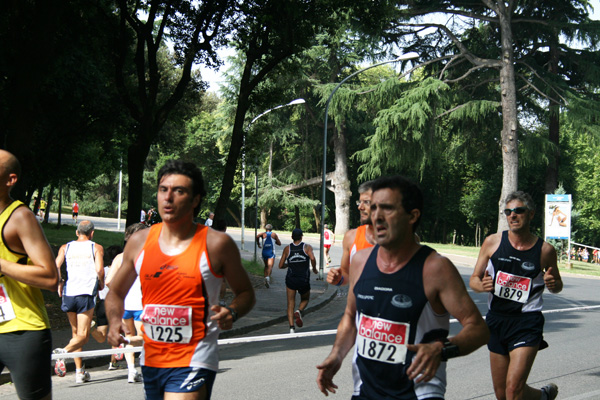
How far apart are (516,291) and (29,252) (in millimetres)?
3700

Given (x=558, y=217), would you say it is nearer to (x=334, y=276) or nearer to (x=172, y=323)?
(x=334, y=276)

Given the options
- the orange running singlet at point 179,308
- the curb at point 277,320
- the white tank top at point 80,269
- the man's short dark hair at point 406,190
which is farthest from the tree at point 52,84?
the man's short dark hair at point 406,190

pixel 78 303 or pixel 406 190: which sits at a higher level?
pixel 406 190

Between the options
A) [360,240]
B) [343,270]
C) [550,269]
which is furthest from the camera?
[360,240]

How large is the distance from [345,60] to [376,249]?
146ft

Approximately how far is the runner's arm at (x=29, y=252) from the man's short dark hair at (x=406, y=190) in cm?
188

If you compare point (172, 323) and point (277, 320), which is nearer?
point (172, 323)

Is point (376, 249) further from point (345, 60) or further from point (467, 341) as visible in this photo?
point (345, 60)

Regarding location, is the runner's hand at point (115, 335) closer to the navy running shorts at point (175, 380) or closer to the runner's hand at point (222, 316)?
the navy running shorts at point (175, 380)

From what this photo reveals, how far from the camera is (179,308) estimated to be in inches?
151

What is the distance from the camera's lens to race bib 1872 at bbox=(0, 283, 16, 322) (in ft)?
13.5

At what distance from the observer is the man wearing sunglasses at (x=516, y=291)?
560cm

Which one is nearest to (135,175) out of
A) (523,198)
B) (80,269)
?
(80,269)

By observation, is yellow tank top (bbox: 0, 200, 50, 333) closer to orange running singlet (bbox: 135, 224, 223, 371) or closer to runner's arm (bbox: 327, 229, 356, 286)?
orange running singlet (bbox: 135, 224, 223, 371)
